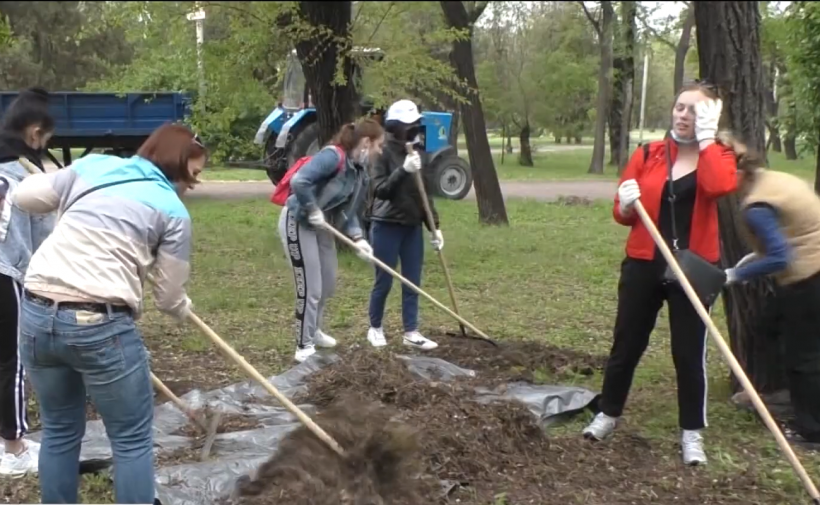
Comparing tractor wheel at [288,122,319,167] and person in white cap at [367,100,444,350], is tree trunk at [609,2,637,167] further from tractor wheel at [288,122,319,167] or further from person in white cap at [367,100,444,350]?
tractor wheel at [288,122,319,167]

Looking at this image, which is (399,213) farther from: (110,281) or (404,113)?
(110,281)

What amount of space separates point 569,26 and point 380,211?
392 cm

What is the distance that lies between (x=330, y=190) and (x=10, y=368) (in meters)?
2.20

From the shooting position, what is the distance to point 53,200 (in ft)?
9.06

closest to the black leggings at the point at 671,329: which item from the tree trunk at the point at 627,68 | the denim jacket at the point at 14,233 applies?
the tree trunk at the point at 627,68

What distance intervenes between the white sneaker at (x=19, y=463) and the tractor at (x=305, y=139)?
6429mm

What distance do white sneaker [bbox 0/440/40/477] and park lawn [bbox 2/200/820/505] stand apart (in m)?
0.08

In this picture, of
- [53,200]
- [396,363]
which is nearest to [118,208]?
[53,200]

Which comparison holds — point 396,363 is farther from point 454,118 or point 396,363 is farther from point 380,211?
point 454,118

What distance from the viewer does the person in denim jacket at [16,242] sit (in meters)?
3.45

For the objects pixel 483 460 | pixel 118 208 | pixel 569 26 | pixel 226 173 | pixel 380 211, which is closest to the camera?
pixel 569 26

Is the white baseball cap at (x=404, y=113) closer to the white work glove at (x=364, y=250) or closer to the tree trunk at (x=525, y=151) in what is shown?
the white work glove at (x=364, y=250)

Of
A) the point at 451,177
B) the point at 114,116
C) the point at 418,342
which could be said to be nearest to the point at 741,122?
the point at 418,342

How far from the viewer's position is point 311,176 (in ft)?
16.6
